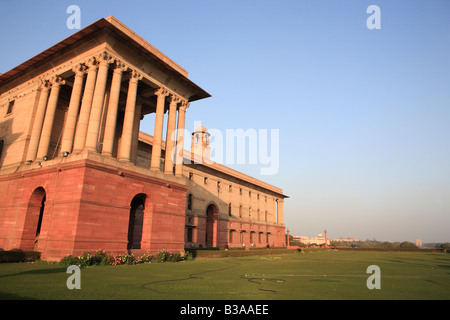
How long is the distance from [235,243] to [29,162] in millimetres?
39507

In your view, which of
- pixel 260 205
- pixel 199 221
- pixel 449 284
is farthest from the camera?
pixel 260 205

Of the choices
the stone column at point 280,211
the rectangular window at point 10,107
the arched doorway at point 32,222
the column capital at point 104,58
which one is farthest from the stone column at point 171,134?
the stone column at point 280,211

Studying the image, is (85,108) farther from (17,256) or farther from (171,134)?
(17,256)

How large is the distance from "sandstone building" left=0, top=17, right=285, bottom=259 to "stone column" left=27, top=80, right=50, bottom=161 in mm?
86

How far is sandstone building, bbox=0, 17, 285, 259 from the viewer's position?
19156mm

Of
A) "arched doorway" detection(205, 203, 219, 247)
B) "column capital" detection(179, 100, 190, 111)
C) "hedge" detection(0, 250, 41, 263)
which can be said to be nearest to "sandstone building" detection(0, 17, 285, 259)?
"column capital" detection(179, 100, 190, 111)

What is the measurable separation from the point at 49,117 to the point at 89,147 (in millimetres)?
8091

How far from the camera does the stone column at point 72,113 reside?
2188cm

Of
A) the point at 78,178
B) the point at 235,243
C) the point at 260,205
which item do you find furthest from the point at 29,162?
the point at 260,205

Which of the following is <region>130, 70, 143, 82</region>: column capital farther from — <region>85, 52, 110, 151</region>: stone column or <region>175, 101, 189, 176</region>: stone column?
<region>175, 101, 189, 176</region>: stone column

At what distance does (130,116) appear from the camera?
23266 millimetres

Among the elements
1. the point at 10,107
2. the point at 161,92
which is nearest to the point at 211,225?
the point at 161,92

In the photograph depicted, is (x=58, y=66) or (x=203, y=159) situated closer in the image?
(x=58, y=66)
